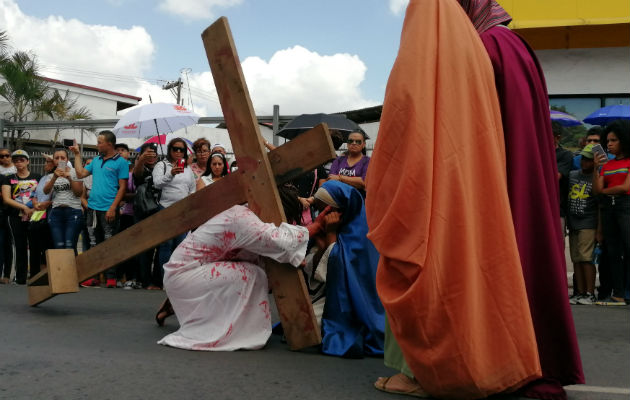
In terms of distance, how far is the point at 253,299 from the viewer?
4.43 metres

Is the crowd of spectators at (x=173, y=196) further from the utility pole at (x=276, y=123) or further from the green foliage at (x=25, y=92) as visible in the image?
the green foliage at (x=25, y=92)

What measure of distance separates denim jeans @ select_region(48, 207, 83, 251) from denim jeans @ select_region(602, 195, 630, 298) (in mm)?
6269

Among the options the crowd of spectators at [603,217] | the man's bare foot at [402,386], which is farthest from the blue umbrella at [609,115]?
the man's bare foot at [402,386]

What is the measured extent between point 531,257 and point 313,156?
153 centimetres

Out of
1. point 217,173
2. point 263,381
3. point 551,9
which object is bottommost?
point 263,381

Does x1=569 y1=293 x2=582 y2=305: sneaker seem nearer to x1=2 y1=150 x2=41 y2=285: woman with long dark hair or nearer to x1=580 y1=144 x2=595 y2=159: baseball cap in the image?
x1=580 y1=144 x2=595 y2=159: baseball cap

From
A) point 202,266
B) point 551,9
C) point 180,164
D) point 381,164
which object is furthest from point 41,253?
point 551,9

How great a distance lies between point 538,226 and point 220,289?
2.12 m

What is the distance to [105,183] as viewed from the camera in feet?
27.1

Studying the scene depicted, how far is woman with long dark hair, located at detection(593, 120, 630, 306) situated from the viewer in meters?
7.09

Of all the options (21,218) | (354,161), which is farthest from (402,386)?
(21,218)

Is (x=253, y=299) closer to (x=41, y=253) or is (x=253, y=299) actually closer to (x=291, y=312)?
(x=291, y=312)

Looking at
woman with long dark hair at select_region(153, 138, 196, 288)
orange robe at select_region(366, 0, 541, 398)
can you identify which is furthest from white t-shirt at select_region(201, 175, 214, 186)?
orange robe at select_region(366, 0, 541, 398)

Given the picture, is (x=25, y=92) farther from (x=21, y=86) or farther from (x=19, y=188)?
(x=19, y=188)
